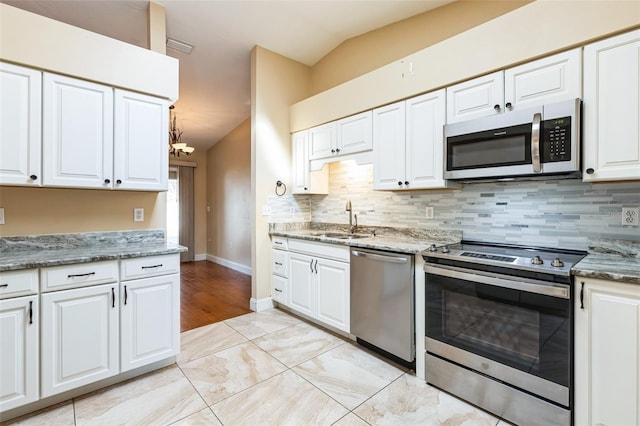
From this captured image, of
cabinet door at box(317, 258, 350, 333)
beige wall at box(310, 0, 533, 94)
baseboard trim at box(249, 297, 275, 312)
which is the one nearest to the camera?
beige wall at box(310, 0, 533, 94)

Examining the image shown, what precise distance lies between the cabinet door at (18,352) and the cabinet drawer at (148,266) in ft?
1.54

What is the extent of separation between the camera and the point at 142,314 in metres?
2.13

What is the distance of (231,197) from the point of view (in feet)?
19.7

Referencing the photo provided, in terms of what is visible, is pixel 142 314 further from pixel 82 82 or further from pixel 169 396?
pixel 82 82

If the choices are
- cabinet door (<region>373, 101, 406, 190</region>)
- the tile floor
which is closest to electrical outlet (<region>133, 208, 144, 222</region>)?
the tile floor

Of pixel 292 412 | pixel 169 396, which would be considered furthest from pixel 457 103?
pixel 169 396

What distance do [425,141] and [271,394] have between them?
219 cm

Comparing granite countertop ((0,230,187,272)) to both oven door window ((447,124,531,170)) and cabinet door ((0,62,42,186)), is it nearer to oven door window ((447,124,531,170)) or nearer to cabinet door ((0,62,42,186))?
cabinet door ((0,62,42,186))

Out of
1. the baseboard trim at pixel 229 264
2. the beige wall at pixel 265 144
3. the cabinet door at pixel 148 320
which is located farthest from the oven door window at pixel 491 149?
the baseboard trim at pixel 229 264

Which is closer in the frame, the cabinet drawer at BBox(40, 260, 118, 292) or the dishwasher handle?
the cabinet drawer at BBox(40, 260, 118, 292)

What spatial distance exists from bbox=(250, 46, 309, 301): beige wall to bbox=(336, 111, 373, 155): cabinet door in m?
0.87

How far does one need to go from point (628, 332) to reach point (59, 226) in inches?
139

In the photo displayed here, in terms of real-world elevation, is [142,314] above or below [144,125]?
below

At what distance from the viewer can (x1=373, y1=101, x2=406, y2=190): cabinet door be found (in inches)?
102
